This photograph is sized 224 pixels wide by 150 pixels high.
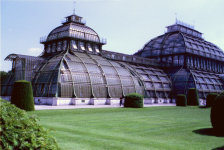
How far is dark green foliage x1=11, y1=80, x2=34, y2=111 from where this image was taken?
88.6ft

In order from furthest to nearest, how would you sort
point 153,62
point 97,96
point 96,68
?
point 153,62
point 96,68
point 97,96

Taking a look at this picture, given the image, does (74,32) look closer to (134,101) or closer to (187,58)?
(134,101)

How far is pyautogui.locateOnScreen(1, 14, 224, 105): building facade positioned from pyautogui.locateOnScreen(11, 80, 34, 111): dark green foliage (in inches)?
612

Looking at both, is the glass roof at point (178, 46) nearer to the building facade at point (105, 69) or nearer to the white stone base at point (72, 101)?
the building facade at point (105, 69)

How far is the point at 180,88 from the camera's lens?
233 feet

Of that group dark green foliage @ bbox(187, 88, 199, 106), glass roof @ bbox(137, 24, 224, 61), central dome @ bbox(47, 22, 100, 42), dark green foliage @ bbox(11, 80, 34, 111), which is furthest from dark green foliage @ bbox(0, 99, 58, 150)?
glass roof @ bbox(137, 24, 224, 61)

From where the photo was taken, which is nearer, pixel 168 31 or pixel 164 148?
pixel 164 148

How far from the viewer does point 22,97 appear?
27359 millimetres

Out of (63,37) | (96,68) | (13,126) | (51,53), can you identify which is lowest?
(13,126)

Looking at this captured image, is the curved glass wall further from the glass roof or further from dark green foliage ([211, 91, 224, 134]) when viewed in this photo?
dark green foliage ([211, 91, 224, 134])

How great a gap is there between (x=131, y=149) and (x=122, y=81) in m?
45.1

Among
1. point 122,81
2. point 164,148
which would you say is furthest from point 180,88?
point 164,148

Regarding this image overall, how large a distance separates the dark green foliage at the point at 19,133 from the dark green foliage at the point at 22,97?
22286 mm

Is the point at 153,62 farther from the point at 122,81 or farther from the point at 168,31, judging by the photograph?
the point at 122,81
